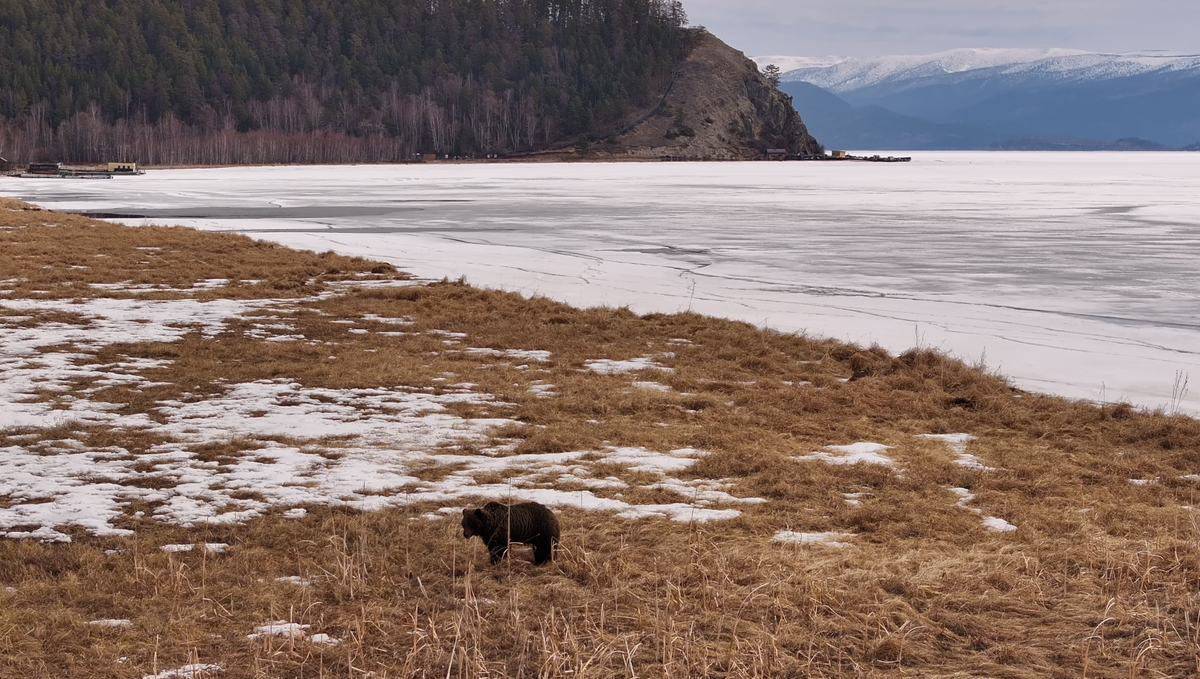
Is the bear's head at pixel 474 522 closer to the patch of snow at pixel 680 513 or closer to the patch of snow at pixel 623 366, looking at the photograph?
the patch of snow at pixel 680 513

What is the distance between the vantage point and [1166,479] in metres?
9.95

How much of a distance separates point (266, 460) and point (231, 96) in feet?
601

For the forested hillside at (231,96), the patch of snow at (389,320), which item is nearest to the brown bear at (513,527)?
the patch of snow at (389,320)

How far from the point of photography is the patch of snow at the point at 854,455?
10.3 m

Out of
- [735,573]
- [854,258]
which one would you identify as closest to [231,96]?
[854,258]

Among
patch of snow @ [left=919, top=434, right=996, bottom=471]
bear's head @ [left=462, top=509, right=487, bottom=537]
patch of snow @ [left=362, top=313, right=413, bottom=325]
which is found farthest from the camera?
patch of snow @ [left=362, top=313, right=413, bottom=325]

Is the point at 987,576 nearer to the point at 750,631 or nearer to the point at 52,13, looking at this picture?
the point at 750,631

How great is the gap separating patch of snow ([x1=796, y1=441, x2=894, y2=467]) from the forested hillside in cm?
15257

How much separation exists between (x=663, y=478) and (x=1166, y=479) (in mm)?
4610

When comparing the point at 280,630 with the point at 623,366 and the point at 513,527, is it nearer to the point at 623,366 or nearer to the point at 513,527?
the point at 513,527

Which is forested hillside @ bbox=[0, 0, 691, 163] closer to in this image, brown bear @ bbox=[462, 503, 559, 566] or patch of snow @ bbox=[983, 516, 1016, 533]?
brown bear @ bbox=[462, 503, 559, 566]

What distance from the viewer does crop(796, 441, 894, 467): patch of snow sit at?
33.8 ft

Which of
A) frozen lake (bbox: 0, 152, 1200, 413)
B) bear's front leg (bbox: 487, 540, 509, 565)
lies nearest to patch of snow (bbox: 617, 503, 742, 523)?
bear's front leg (bbox: 487, 540, 509, 565)

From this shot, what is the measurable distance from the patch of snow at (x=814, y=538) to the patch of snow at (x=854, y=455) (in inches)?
87.9
